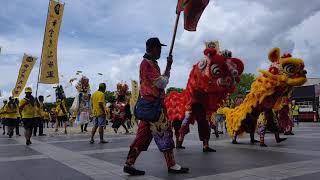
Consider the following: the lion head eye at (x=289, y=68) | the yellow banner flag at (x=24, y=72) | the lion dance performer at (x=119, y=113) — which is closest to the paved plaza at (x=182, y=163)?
the lion head eye at (x=289, y=68)

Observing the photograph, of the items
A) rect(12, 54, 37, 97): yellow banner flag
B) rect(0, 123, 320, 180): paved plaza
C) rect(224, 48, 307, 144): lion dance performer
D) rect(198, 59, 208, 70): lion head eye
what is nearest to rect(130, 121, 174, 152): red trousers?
rect(0, 123, 320, 180): paved plaza

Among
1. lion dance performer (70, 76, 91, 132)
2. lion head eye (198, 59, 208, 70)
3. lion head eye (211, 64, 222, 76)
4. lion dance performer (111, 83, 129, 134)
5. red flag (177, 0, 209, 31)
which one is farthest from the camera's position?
lion dance performer (70, 76, 91, 132)

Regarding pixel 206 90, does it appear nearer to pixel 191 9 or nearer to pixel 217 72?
pixel 217 72

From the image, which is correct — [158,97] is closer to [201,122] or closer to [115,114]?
[201,122]

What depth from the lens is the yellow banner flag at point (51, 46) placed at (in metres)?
18.5

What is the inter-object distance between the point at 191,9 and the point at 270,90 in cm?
428

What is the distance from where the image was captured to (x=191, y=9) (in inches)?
260

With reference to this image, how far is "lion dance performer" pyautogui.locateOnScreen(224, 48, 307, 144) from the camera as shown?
9.61m

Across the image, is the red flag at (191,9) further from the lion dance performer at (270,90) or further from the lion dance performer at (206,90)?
the lion dance performer at (270,90)

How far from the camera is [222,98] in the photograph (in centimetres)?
935

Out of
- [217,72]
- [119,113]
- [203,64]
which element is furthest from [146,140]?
[119,113]

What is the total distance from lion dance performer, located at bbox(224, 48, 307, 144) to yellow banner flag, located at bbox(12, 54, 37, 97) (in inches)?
617

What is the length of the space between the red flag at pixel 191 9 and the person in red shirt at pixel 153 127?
0.71m

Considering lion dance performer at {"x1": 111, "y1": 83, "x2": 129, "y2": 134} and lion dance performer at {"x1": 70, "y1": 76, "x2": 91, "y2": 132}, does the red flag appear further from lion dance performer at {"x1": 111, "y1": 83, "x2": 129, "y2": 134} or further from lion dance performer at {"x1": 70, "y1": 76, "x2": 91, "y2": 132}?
lion dance performer at {"x1": 70, "y1": 76, "x2": 91, "y2": 132}
